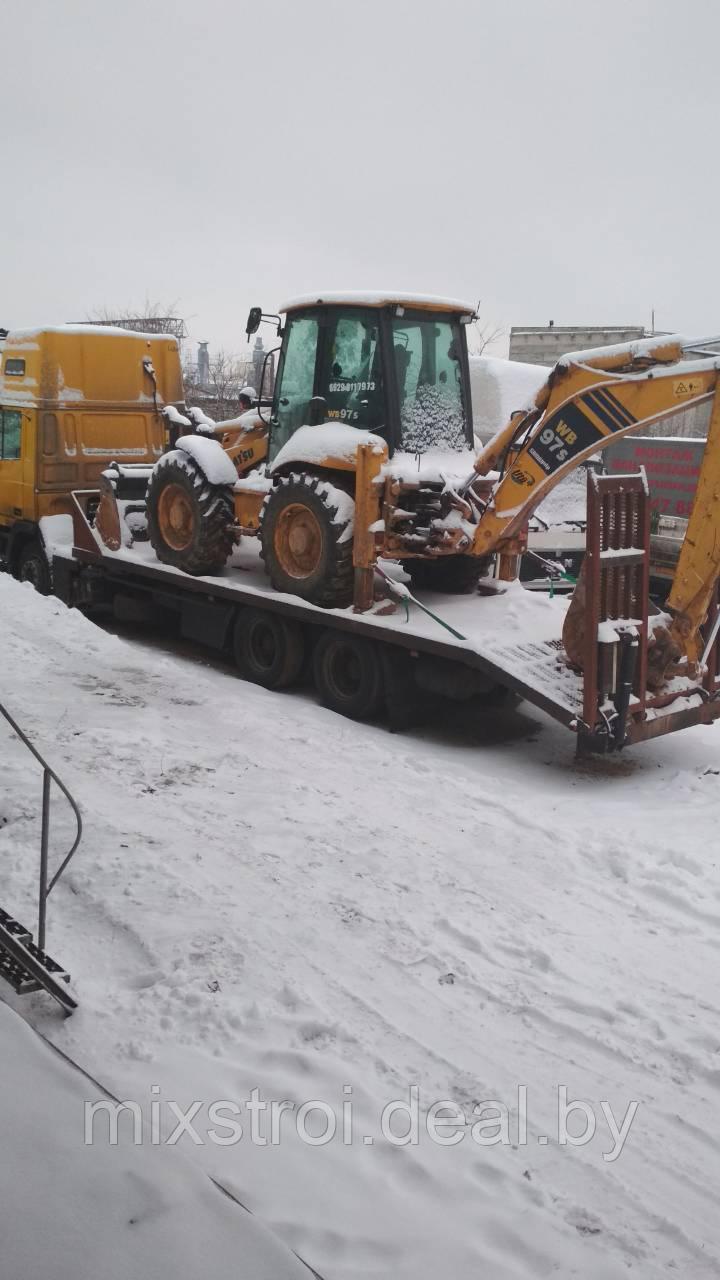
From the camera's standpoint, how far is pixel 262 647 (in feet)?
32.8

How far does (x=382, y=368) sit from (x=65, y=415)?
5050 millimetres

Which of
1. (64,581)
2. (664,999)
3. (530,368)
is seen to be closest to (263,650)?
(64,581)

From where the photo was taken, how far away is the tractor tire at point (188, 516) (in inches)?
402

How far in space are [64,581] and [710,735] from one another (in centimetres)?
724

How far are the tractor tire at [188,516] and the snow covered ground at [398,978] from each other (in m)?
2.72

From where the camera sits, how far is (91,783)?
254 inches

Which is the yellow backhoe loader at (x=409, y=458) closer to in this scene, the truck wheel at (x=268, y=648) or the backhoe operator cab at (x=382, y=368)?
A: the backhoe operator cab at (x=382, y=368)

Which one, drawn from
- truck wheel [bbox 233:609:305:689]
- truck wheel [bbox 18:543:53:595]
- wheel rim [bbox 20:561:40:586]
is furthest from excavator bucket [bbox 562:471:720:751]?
wheel rim [bbox 20:561:40:586]

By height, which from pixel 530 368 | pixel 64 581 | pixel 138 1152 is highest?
pixel 530 368

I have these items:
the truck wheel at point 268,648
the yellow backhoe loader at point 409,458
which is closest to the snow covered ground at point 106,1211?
the yellow backhoe loader at point 409,458

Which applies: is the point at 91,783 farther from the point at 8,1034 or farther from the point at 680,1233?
the point at 680,1233

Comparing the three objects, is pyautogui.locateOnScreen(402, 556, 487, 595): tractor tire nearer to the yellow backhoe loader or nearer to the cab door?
the yellow backhoe loader

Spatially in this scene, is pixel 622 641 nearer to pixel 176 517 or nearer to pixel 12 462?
pixel 176 517

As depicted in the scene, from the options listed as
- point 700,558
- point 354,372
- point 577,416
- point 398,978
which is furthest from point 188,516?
point 398,978
